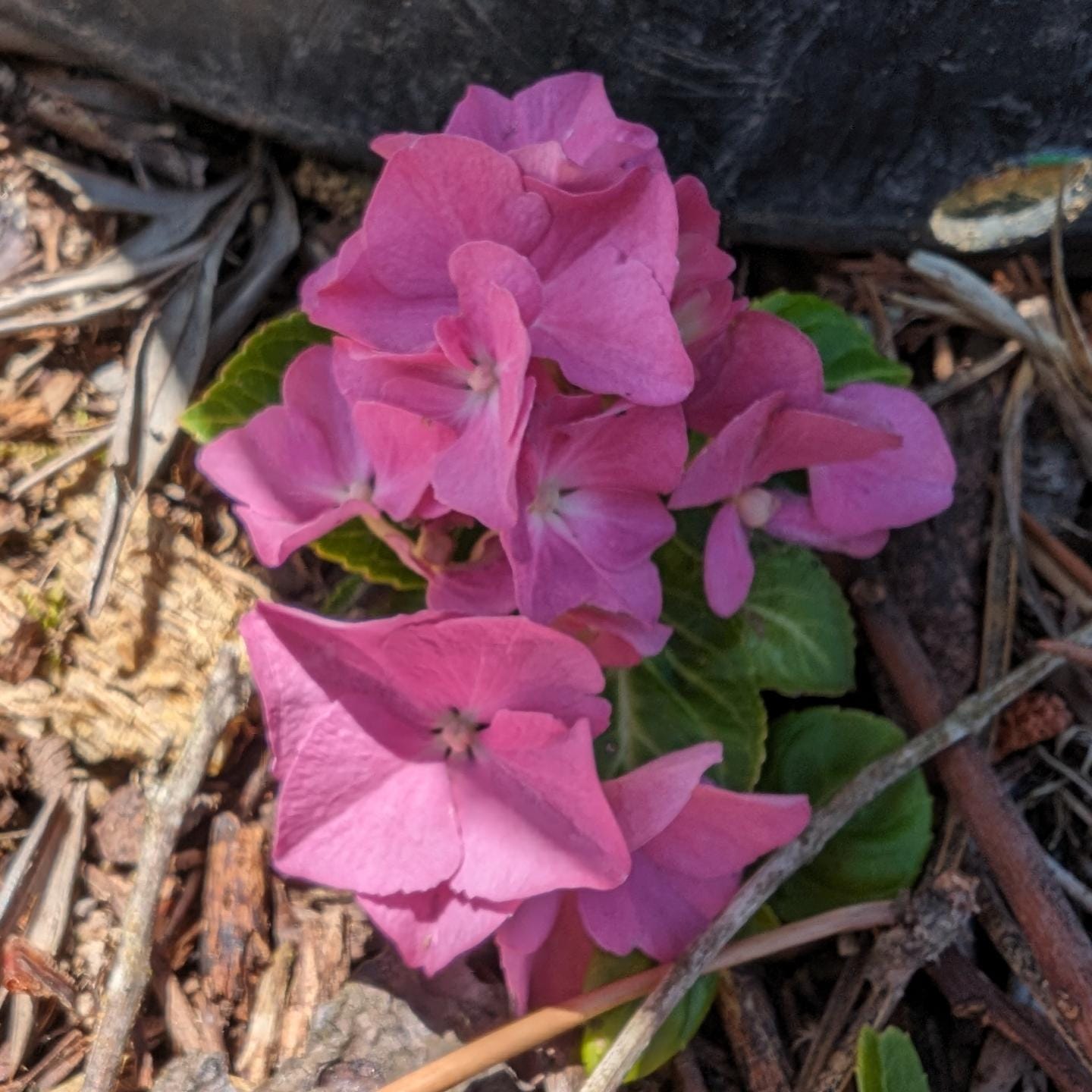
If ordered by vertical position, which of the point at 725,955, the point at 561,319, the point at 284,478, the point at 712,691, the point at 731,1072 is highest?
the point at 561,319

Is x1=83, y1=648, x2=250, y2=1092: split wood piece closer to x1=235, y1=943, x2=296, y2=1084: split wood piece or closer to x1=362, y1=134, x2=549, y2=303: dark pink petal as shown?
x1=235, y1=943, x2=296, y2=1084: split wood piece

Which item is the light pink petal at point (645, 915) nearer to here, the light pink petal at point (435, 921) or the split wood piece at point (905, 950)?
the light pink petal at point (435, 921)

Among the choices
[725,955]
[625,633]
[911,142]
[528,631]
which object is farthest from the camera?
[911,142]

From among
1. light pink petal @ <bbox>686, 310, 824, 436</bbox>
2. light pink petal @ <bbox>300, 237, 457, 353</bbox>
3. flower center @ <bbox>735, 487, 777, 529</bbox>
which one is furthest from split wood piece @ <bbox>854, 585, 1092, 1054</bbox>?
light pink petal @ <bbox>300, 237, 457, 353</bbox>

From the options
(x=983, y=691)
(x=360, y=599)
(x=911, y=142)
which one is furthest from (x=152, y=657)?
(x=911, y=142)

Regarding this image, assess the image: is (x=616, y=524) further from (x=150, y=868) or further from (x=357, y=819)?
(x=150, y=868)

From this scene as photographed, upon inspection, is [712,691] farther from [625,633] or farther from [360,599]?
[360,599]
